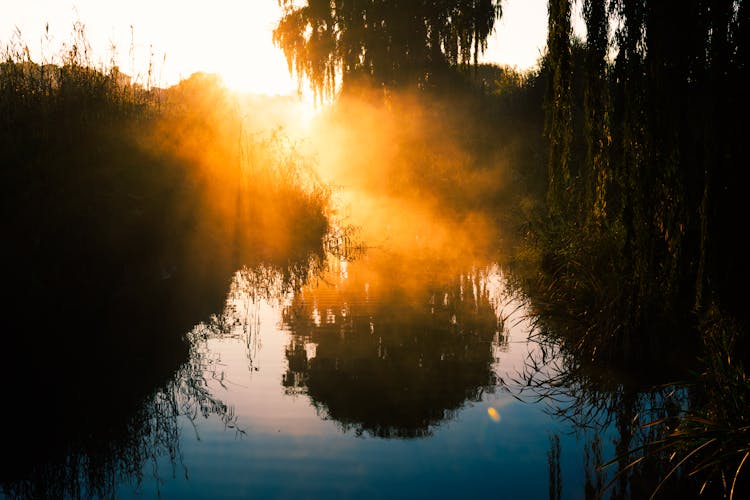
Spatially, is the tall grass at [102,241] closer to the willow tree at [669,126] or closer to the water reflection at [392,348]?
the water reflection at [392,348]

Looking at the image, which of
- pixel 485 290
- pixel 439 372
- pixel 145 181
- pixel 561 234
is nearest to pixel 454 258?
pixel 485 290

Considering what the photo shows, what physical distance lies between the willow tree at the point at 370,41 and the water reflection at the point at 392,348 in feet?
35.6

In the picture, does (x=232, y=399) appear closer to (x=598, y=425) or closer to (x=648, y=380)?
(x=598, y=425)

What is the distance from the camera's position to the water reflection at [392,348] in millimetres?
4535

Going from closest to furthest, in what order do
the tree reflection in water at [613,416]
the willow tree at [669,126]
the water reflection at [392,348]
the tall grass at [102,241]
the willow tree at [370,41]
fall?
the willow tree at [669,126] → the tree reflection in water at [613,416] → the water reflection at [392,348] → the tall grass at [102,241] → the willow tree at [370,41]

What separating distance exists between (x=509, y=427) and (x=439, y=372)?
1.16 meters

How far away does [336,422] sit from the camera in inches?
169

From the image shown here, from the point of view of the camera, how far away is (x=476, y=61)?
17.5 metres

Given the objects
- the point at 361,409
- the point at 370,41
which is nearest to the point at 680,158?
the point at 361,409

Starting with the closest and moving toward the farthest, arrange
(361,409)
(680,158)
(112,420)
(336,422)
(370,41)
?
(680,158) < (112,420) < (336,422) < (361,409) < (370,41)

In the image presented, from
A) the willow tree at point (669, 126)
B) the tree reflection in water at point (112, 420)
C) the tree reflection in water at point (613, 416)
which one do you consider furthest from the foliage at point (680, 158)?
the tree reflection in water at point (112, 420)

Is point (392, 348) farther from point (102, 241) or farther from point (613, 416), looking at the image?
point (102, 241)

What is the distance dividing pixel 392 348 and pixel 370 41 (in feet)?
48.1

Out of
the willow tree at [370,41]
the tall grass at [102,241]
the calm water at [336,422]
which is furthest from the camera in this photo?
the willow tree at [370,41]
